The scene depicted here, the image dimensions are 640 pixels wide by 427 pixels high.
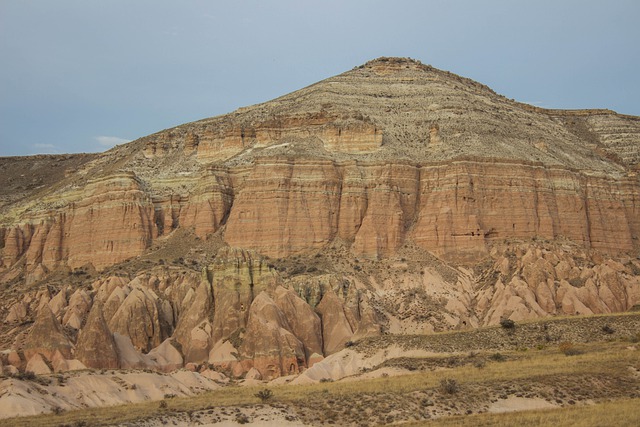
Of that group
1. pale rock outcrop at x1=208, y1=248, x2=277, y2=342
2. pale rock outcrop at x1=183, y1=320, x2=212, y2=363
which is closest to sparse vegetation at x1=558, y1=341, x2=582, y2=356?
pale rock outcrop at x1=208, y1=248, x2=277, y2=342

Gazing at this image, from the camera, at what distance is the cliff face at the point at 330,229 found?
217 feet

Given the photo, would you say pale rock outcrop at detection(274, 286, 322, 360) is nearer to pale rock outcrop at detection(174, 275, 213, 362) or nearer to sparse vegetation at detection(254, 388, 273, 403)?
pale rock outcrop at detection(174, 275, 213, 362)

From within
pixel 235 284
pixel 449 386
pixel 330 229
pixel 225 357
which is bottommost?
pixel 225 357

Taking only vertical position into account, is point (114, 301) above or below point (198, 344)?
above

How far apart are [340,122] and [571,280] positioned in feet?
92.1

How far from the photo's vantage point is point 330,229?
77938mm

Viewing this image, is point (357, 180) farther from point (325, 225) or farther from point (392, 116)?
point (392, 116)

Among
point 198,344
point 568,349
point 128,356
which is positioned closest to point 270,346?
point 198,344

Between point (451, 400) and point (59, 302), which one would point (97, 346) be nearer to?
point (59, 302)

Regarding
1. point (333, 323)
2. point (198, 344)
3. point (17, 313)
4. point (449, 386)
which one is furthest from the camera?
point (17, 313)

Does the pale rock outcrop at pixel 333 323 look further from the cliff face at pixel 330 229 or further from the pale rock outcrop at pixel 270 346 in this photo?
the pale rock outcrop at pixel 270 346

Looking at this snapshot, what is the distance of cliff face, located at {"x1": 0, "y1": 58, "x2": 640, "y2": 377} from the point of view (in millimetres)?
66125

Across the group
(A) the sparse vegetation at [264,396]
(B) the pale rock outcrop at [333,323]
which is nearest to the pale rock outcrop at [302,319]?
(B) the pale rock outcrop at [333,323]

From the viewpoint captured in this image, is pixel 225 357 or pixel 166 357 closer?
pixel 225 357
